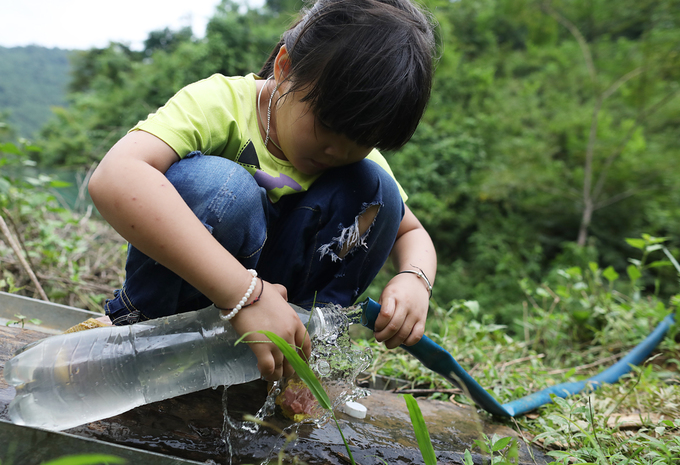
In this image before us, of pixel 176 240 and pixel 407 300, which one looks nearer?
pixel 176 240

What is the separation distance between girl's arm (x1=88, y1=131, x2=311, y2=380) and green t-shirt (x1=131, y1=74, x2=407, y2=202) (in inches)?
4.6

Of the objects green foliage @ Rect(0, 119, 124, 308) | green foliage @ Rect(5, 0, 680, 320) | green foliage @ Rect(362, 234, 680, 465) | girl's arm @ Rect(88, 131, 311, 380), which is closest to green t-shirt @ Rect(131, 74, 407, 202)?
girl's arm @ Rect(88, 131, 311, 380)

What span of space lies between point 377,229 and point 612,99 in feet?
30.0

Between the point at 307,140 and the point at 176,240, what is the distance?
0.35 m

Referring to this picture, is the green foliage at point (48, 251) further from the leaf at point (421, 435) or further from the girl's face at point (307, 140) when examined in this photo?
the leaf at point (421, 435)

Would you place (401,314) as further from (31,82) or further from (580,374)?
(31,82)

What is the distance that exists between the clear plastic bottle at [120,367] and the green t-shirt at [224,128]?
324mm

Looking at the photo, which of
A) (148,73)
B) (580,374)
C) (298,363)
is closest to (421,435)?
(298,363)

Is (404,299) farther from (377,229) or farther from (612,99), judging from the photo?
(612,99)

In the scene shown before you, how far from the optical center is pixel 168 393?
832 mm

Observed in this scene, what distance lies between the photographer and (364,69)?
2.72ft

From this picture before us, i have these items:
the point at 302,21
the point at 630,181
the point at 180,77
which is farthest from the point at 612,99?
the point at 302,21

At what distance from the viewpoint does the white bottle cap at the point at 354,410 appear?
1.00m

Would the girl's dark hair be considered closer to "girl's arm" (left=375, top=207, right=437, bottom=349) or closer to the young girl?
the young girl
